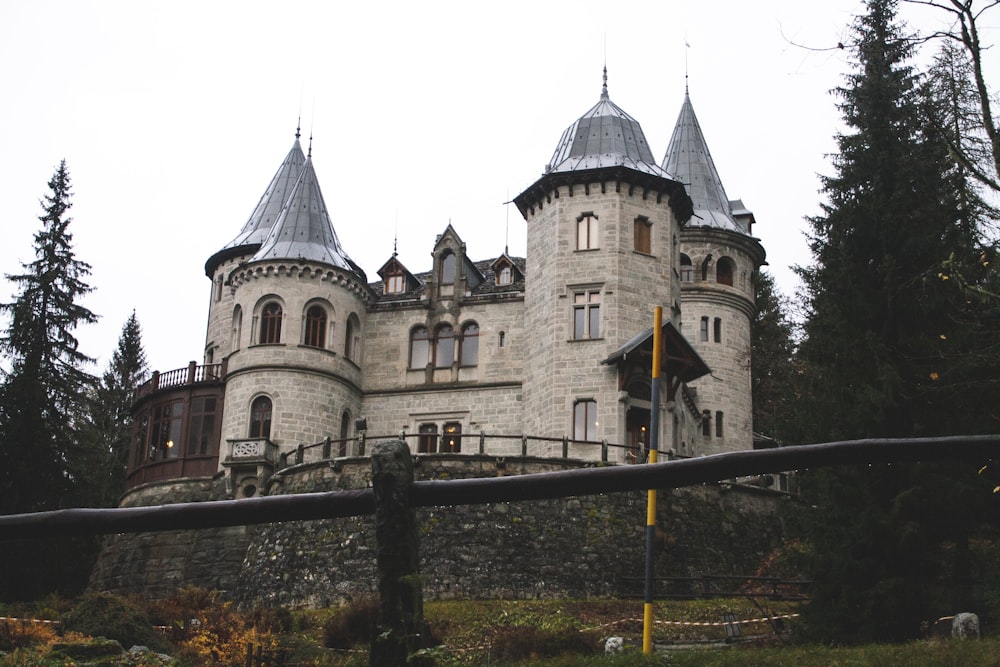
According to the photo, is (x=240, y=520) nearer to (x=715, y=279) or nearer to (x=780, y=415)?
(x=780, y=415)

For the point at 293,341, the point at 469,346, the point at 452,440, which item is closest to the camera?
the point at 293,341

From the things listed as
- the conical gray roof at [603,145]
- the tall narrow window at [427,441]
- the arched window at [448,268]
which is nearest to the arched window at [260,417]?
the tall narrow window at [427,441]

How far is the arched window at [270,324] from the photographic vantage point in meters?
45.2

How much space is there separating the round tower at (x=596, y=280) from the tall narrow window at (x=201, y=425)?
11931 millimetres

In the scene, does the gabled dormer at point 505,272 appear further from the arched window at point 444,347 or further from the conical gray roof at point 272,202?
the conical gray roof at point 272,202

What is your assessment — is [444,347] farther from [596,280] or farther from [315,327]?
[596,280]

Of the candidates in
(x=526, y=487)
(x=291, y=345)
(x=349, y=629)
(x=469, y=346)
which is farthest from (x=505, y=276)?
(x=526, y=487)

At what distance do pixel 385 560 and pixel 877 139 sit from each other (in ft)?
79.2

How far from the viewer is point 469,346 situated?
155 ft

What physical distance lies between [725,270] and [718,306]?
2039mm

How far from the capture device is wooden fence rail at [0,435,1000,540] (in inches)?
181

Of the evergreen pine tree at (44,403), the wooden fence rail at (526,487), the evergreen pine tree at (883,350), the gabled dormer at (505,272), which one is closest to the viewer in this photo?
the wooden fence rail at (526,487)

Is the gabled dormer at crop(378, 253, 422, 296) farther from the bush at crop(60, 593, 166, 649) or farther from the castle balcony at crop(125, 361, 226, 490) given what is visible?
the bush at crop(60, 593, 166, 649)

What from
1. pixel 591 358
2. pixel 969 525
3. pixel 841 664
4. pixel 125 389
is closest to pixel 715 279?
pixel 591 358
